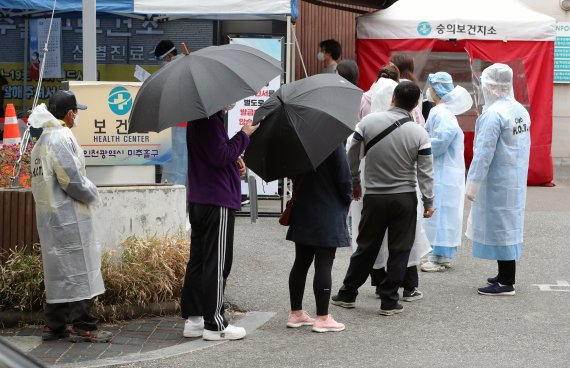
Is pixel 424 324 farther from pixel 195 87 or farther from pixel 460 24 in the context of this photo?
pixel 460 24

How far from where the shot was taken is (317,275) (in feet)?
22.7

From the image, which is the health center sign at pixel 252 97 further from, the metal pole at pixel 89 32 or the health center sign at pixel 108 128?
the metal pole at pixel 89 32

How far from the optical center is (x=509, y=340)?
22.2 feet

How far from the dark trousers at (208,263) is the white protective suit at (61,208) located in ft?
2.16

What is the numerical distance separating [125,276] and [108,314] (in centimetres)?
28

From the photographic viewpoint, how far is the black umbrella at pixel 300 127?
655 cm

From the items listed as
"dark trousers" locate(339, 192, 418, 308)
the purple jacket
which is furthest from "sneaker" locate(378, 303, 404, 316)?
the purple jacket

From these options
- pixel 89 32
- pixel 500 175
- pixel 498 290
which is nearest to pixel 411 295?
pixel 498 290

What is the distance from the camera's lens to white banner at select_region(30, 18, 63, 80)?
1336 cm

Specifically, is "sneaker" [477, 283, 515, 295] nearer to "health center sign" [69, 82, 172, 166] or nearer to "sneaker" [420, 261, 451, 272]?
"sneaker" [420, 261, 451, 272]

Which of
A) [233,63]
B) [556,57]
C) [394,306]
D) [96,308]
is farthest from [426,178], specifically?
[556,57]

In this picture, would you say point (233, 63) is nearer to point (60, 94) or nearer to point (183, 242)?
point (60, 94)

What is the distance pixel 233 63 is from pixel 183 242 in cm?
171

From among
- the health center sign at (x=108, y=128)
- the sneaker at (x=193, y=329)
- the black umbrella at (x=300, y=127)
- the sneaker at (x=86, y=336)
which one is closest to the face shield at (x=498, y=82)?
the black umbrella at (x=300, y=127)
